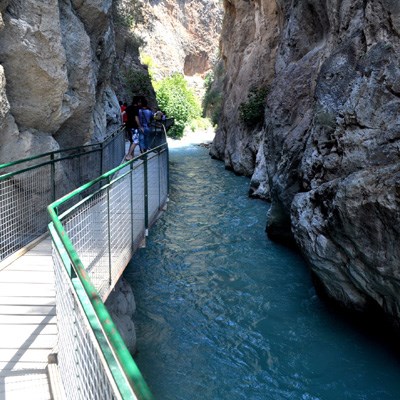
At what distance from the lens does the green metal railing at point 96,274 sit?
1669 millimetres

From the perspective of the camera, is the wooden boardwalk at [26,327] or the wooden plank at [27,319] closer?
the wooden boardwalk at [26,327]

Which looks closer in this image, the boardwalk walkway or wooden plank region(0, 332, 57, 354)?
the boardwalk walkway

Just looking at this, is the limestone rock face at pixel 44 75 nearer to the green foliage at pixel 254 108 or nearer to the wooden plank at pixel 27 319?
the wooden plank at pixel 27 319

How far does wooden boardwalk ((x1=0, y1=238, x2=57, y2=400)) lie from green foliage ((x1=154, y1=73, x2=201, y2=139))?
39.5 meters

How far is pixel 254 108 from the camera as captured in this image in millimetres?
21422

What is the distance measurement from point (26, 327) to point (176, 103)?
145ft

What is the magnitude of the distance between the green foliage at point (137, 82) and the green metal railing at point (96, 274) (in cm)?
3078

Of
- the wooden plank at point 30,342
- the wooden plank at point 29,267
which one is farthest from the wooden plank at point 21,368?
the wooden plank at point 29,267

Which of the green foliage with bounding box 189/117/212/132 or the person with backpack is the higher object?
the person with backpack

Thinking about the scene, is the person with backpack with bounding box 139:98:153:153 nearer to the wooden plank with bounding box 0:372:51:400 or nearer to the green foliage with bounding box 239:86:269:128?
the green foliage with bounding box 239:86:269:128

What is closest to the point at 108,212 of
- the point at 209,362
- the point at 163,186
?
the point at 209,362

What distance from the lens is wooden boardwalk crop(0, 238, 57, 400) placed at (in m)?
3.42

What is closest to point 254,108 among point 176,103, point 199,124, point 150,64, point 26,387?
point 26,387

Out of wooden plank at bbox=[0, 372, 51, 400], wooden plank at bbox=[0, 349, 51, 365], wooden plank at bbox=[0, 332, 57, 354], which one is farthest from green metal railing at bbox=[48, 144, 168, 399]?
wooden plank at bbox=[0, 332, 57, 354]
